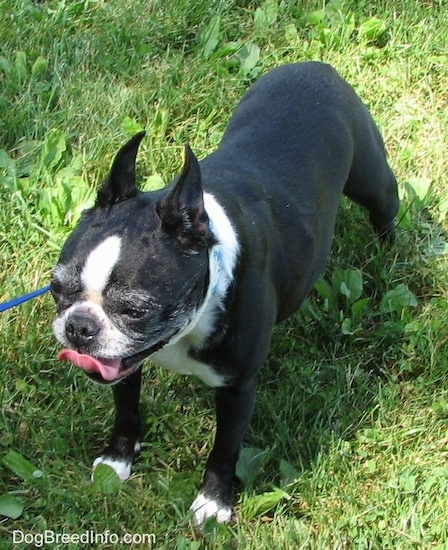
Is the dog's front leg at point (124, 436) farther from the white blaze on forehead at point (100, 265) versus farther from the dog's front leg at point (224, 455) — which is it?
the white blaze on forehead at point (100, 265)

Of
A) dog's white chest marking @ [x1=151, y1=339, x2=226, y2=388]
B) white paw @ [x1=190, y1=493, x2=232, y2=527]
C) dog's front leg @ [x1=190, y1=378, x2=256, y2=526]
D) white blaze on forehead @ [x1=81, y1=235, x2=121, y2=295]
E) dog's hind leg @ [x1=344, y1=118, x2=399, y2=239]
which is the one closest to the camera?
white blaze on forehead @ [x1=81, y1=235, x2=121, y2=295]

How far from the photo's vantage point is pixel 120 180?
2.72 metres

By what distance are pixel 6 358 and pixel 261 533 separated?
1.26 m

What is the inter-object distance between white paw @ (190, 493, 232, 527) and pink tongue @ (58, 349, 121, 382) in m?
0.85

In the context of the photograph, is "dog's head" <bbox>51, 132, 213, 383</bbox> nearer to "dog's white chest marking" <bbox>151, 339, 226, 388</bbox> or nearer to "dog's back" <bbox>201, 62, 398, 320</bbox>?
"dog's white chest marking" <bbox>151, 339, 226, 388</bbox>

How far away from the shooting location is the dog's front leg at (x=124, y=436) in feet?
11.1

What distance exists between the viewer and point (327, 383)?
3.86m

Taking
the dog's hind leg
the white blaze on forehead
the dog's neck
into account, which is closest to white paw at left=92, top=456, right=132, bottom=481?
the dog's neck

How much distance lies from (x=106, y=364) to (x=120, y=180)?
54 cm

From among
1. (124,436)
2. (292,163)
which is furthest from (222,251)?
(124,436)

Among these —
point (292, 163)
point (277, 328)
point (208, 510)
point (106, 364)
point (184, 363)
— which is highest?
point (292, 163)

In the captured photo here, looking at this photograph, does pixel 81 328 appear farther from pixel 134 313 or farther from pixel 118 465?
pixel 118 465

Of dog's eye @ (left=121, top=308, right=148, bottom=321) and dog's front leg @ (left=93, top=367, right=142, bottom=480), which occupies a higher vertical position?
dog's eye @ (left=121, top=308, right=148, bottom=321)

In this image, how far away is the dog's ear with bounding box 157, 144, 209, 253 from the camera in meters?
2.60
